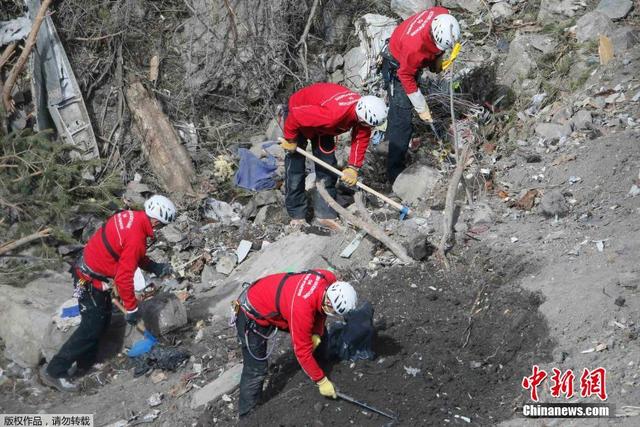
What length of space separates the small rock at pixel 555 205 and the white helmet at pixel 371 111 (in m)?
1.67

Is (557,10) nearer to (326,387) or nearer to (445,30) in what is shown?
(445,30)

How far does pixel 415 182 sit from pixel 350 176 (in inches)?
36.2

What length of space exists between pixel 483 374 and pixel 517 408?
0.48 m

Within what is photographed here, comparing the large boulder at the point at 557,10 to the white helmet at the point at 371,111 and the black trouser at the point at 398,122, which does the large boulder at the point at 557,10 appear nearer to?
the black trouser at the point at 398,122

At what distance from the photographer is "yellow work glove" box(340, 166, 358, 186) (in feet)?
24.2

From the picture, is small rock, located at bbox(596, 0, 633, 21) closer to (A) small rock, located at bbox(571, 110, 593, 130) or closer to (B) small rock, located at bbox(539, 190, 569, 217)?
(A) small rock, located at bbox(571, 110, 593, 130)

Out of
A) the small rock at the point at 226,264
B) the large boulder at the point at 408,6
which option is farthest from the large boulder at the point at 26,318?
the large boulder at the point at 408,6

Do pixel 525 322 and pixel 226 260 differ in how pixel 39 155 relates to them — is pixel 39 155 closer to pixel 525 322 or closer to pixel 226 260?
pixel 226 260

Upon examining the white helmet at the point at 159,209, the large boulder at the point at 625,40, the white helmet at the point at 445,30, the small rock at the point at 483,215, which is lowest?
the small rock at the point at 483,215

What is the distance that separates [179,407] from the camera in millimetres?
6117

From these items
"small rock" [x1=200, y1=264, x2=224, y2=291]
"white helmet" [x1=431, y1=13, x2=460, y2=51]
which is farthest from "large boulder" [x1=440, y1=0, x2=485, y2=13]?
"small rock" [x1=200, y1=264, x2=224, y2=291]

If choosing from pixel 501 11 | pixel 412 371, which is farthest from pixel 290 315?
pixel 501 11

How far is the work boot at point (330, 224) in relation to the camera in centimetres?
779

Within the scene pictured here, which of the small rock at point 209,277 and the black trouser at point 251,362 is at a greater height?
the black trouser at point 251,362
